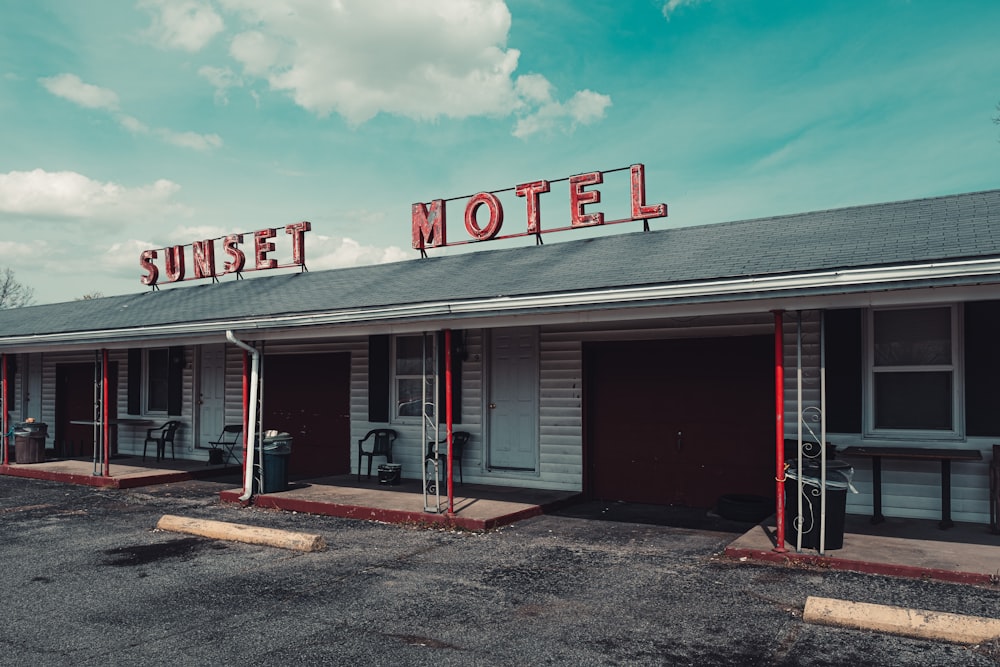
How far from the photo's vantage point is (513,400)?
37.4ft

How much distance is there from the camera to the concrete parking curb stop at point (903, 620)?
16.3 ft

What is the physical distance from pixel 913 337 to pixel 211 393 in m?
12.5

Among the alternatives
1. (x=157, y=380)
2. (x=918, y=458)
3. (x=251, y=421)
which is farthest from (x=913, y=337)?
(x=157, y=380)

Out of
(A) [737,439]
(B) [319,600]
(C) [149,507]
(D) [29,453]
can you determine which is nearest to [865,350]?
(A) [737,439]

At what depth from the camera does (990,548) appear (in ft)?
23.4

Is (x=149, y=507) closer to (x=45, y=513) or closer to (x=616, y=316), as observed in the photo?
(x=45, y=513)

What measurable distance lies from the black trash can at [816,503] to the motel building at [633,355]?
0.38 meters

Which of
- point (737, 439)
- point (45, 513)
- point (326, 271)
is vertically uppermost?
point (326, 271)

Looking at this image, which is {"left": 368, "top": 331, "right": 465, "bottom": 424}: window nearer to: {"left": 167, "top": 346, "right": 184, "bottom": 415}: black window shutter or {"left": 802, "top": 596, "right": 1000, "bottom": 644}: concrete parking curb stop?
{"left": 167, "top": 346, "right": 184, "bottom": 415}: black window shutter

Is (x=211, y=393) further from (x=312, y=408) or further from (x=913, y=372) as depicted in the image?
(x=913, y=372)

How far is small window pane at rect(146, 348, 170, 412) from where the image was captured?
1620 cm

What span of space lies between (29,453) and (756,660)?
596 inches

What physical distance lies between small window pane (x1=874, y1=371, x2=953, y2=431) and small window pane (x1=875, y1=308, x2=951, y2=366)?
17 centimetres

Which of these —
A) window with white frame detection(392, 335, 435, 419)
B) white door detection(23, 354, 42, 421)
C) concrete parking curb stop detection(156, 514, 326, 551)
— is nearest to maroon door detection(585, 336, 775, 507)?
window with white frame detection(392, 335, 435, 419)
